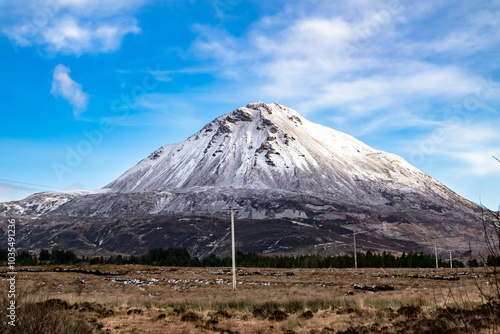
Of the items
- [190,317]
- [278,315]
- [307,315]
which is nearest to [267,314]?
[278,315]

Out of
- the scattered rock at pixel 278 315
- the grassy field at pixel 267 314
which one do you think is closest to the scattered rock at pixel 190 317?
the grassy field at pixel 267 314

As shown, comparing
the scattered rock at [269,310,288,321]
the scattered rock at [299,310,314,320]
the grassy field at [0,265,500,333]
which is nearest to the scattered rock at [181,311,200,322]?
the grassy field at [0,265,500,333]

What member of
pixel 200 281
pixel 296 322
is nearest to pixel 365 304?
pixel 296 322

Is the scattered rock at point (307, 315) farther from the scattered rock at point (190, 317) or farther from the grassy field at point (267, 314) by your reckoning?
the scattered rock at point (190, 317)

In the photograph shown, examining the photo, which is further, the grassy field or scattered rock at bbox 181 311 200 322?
scattered rock at bbox 181 311 200 322

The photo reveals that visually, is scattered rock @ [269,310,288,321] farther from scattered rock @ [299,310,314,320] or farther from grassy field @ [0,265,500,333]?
scattered rock @ [299,310,314,320]

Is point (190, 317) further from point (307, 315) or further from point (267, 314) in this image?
point (307, 315)

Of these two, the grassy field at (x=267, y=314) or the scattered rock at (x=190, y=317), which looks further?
the scattered rock at (x=190, y=317)

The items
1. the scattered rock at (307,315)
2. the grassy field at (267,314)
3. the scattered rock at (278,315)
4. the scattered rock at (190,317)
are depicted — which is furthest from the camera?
the scattered rock at (190,317)

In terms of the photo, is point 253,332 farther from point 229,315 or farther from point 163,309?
point 163,309

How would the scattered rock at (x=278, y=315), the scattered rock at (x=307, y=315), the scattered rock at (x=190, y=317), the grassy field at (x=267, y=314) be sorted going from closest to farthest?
the grassy field at (x=267, y=314), the scattered rock at (x=307, y=315), the scattered rock at (x=278, y=315), the scattered rock at (x=190, y=317)

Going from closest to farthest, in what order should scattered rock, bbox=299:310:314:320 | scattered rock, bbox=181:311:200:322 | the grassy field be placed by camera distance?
the grassy field → scattered rock, bbox=299:310:314:320 → scattered rock, bbox=181:311:200:322

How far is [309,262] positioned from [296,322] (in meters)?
83.8

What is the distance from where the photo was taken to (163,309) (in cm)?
2656
